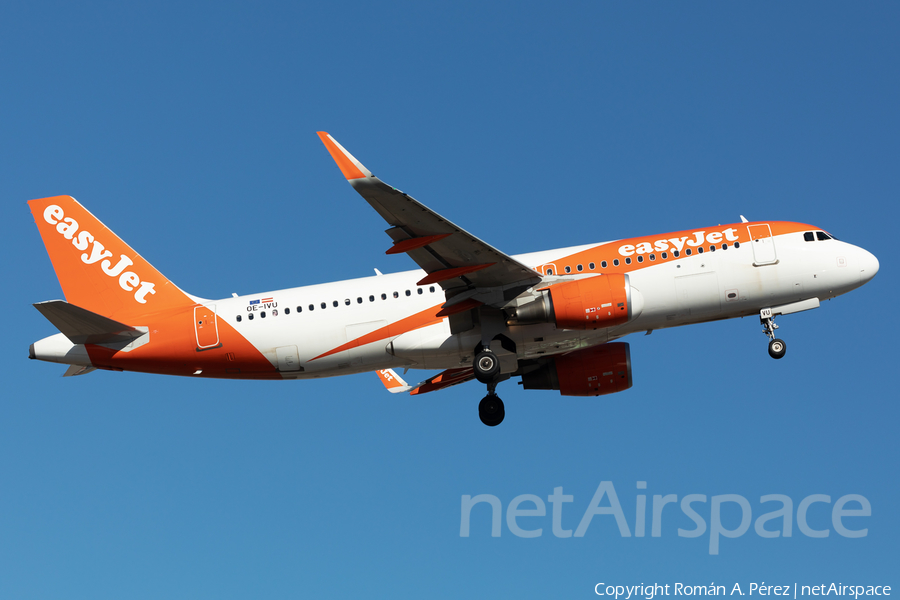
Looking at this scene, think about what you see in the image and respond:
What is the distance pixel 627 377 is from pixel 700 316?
14.0ft

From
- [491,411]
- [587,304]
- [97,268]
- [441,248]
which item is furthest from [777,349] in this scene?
[97,268]

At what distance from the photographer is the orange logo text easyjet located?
115 feet

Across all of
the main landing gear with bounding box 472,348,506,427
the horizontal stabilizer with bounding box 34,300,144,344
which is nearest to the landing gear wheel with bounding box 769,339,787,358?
the main landing gear with bounding box 472,348,506,427

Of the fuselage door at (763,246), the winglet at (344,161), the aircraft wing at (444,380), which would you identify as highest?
the winglet at (344,161)

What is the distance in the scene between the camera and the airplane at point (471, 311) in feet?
105

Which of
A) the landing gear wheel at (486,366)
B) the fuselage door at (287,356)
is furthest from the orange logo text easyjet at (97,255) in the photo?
the landing gear wheel at (486,366)

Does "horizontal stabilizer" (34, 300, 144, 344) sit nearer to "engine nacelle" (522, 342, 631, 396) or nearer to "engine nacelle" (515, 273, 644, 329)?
"engine nacelle" (515, 273, 644, 329)

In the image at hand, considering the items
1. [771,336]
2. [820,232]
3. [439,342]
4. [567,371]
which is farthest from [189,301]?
[820,232]

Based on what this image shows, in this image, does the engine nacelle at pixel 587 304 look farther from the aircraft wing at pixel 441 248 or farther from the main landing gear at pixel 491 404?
the main landing gear at pixel 491 404

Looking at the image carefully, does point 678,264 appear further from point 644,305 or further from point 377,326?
point 377,326

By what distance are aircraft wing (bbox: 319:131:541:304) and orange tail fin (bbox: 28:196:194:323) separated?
33.4ft

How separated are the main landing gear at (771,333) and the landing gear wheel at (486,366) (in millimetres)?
9767

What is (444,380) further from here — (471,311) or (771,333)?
(771,333)

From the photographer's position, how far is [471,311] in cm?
3253
